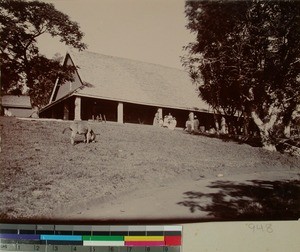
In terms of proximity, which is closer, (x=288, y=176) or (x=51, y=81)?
(x=51, y=81)

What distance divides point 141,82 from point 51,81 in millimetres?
592

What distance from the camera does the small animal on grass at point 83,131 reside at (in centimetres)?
241

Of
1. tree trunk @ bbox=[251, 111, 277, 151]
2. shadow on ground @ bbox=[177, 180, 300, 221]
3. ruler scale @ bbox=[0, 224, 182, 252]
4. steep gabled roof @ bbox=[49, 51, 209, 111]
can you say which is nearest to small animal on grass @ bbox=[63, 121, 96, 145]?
steep gabled roof @ bbox=[49, 51, 209, 111]

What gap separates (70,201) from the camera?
2379mm

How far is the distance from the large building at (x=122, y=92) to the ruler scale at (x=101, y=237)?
704 millimetres

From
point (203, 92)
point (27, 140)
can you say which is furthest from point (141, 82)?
point (27, 140)

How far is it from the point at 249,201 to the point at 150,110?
89 centimetres

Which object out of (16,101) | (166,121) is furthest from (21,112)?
(166,121)

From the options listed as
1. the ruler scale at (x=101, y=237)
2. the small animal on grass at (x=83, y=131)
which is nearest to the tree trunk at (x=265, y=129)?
the ruler scale at (x=101, y=237)

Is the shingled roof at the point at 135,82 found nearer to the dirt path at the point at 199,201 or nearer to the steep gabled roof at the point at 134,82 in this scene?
the steep gabled roof at the point at 134,82

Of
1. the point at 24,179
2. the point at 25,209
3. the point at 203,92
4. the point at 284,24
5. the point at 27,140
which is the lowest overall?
the point at 25,209

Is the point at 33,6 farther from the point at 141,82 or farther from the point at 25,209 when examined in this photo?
the point at 25,209

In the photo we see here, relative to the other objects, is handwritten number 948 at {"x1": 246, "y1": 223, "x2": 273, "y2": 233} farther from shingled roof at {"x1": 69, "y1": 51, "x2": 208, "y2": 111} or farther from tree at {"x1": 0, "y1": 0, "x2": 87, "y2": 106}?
tree at {"x1": 0, "y1": 0, "x2": 87, "y2": 106}

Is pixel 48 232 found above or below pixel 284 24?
below
